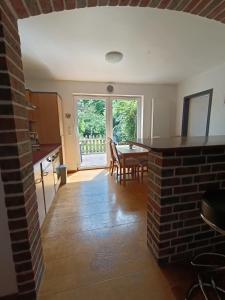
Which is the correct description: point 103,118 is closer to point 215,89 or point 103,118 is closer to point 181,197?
point 215,89

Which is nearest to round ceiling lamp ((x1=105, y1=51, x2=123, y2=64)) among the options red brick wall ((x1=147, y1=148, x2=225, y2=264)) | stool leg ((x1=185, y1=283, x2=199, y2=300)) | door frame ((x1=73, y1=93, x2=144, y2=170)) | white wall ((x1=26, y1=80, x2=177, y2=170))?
white wall ((x1=26, y1=80, x2=177, y2=170))

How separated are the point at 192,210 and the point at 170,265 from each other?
0.54 meters

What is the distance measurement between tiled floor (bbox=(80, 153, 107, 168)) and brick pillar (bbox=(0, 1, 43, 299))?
3.54 meters

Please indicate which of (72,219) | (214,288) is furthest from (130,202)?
(214,288)

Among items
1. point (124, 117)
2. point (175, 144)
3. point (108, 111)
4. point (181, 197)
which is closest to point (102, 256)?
point (181, 197)

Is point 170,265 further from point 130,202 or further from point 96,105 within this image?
point 96,105

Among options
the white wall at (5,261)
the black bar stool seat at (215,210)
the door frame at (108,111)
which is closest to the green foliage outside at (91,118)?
the door frame at (108,111)

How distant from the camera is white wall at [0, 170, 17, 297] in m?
1.05

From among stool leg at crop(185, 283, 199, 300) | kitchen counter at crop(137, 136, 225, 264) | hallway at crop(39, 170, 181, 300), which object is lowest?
hallway at crop(39, 170, 181, 300)

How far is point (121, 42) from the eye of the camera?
7.46ft

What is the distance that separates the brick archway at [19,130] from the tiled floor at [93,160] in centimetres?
350

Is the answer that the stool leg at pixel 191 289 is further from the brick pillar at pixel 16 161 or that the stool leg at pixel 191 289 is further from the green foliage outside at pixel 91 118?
the green foliage outside at pixel 91 118

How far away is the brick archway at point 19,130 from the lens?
3.10ft

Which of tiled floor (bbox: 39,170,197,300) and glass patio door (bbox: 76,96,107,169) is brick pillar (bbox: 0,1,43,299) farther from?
glass patio door (bbox: 76,96,107,169)
